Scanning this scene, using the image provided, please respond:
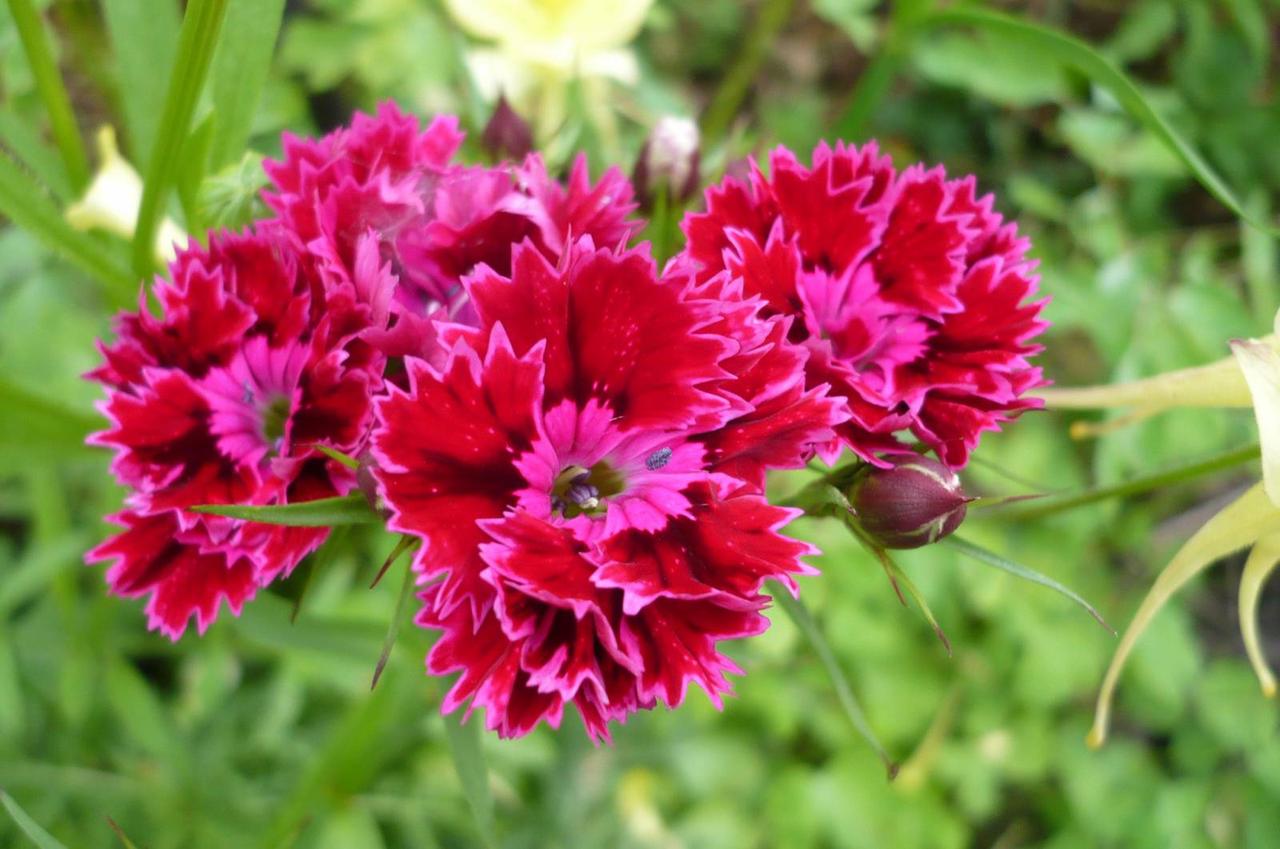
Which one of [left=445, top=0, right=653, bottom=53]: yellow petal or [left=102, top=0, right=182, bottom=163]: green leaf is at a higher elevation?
[left=102, top=0, right=182, bottom=163]: green leaf

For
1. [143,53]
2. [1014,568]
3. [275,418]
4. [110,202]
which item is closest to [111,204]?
[110,202]

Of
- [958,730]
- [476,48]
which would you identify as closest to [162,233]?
[476,48]

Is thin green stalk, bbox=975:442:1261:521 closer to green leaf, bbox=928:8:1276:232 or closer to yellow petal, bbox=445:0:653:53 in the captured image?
green leaf, bbox=928:8:1276:232

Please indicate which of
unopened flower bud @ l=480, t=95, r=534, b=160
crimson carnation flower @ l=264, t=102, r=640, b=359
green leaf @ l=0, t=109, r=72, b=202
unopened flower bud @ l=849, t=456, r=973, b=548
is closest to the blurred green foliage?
green leaf @ l=0, t=109, r=72, b=202

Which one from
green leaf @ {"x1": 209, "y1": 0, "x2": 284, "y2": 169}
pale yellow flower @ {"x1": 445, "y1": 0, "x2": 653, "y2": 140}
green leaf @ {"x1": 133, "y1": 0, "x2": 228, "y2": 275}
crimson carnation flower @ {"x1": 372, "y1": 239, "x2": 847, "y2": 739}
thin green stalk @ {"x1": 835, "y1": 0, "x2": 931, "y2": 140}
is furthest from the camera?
pale yellow flower @ {"x1": 445, "y1": 0, "x2": 653, "y2": 140}

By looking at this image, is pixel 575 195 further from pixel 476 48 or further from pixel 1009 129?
pixel 1009 129

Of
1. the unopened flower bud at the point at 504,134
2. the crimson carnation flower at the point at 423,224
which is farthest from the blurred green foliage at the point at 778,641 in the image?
the crimson carnation flower at the point at 423,224

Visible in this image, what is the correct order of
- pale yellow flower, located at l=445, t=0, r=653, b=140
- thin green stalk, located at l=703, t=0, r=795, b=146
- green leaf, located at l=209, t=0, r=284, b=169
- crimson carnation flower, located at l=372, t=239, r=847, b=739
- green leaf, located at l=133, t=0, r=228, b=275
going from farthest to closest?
thin green stalk, located at l=703, t=0, r=795, b=146, pale yellow flower, located at l=445, t=0, r=653, b=140, green leaf, located at l=209, t=0, r=284, b=169, green leaf, located at l=133, t=0, r=228, b=275, crimson carnation flower, located at l=372, t=239, r=847, b=739

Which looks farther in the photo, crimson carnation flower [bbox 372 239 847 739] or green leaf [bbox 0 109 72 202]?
green leaf [bbox 0 109 72 202]
